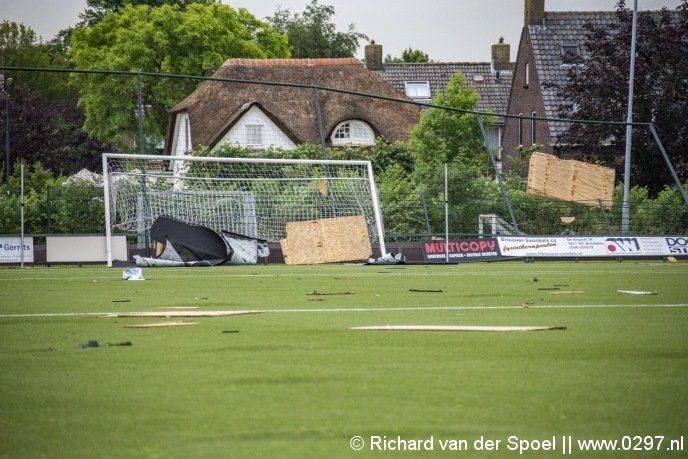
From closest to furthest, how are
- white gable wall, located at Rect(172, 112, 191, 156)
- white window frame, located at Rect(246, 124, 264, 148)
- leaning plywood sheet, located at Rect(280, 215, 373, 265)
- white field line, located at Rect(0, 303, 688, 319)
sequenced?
1. white field line, located at Rect(0, 303, 688, 319)
2. leaning plywood sheet, located at Rect(280, 215, 373, 265)
3. white window frame, located at Rect(246, 124, 264, 148)
4. white gable wall, located at Rect(172, 112, 191, 156)

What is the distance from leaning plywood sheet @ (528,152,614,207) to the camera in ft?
99.0

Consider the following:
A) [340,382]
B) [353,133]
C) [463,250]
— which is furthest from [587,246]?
[353,133]

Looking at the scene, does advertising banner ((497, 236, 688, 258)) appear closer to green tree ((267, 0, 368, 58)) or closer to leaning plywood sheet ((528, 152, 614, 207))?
leaning plywood sheet ((528, 152, 614, 207))

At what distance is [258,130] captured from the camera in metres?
57.4

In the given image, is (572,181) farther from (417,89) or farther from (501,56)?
(501,56)

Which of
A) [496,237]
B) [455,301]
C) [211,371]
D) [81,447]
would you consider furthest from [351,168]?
[81,447]

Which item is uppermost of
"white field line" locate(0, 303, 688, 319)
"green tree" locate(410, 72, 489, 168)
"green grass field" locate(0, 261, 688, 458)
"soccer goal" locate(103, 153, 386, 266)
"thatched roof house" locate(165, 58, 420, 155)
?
"thatched roof house" locate(165, 58, 420, 155)

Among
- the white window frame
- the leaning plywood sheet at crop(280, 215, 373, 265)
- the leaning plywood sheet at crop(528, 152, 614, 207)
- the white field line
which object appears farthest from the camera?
the white window frame

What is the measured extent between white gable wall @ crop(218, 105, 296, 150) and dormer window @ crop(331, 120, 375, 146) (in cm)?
314

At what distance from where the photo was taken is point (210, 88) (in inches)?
2299

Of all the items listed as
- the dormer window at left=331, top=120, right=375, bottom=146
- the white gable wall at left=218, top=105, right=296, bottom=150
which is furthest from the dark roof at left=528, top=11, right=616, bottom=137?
the white gable wall at left=218, top=105, right=296, bottom=150

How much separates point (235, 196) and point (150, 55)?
38243mm

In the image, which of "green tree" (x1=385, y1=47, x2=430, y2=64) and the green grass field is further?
"green tree" (x1=385, y1=47, x2=430, y2=64)

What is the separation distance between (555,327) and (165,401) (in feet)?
13.1
